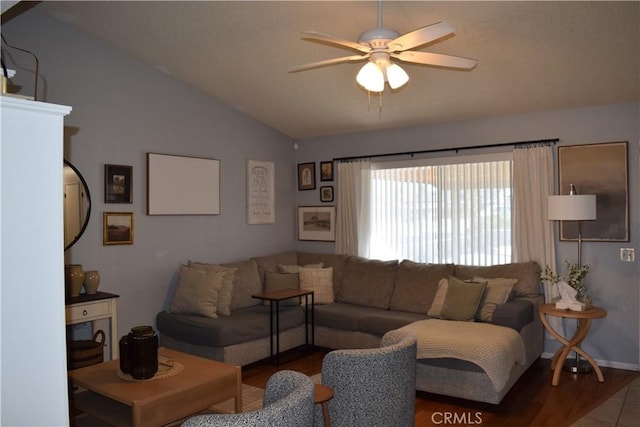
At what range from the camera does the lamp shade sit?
4211 mm

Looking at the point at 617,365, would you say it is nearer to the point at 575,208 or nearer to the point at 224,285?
the point at 575,208

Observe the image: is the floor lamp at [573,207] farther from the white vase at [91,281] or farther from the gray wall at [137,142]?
the white vase at [91,281]

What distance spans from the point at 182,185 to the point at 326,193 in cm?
190

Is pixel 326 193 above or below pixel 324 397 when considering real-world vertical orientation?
above

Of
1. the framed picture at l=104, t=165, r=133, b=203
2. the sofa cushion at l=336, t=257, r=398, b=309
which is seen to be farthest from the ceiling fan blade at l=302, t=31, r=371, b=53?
the sofa cushion at l=336, t=257, r=398, b=309

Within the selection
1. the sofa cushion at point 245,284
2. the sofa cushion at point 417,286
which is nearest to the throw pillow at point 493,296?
the sofa cushion at point 417,286

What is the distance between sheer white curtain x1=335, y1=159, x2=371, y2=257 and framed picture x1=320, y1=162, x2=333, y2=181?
0.16 m

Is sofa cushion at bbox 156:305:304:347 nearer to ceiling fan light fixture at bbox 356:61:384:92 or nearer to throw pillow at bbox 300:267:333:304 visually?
throw pillow at bbox 300:267:333:304

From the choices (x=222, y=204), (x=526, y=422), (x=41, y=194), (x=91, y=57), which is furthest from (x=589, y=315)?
(x=91, y=57)

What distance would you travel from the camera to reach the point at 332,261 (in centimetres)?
593

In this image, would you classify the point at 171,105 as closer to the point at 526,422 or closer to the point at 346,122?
the point at 346,122

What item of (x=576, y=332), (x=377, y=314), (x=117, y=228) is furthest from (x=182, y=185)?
(x=576, y=332)

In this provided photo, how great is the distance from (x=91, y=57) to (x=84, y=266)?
183 centimetres

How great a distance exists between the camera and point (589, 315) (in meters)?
4.07
